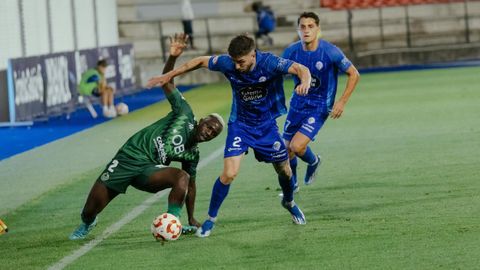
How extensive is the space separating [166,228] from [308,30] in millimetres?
3726

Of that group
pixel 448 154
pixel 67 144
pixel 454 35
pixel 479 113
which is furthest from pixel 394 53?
pixel 448 154

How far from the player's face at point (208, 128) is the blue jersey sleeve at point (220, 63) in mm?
576

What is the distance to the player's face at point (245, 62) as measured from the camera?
34.6 feet

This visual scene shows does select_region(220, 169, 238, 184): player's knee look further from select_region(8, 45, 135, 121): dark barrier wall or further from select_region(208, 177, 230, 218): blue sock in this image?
select_region(8, 45, 135, 121): dark barrier wall

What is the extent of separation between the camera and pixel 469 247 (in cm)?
959

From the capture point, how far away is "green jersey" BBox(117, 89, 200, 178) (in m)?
10.7

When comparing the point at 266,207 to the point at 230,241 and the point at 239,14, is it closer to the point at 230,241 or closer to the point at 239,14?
the point at 230,241

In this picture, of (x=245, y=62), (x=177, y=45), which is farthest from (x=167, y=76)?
(x=245, y=62)

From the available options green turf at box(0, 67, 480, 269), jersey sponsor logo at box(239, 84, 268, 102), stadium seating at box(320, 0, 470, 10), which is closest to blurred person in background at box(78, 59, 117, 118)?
green turf at box(0, 67, 480, 269)

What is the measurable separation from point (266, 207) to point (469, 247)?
3.29 meters

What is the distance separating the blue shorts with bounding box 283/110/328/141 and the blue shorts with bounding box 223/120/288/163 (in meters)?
2.13

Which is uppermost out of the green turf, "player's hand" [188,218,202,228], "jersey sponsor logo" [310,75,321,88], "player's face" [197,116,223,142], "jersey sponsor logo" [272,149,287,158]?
"jersey sponsor logo" [310,75,321,88]

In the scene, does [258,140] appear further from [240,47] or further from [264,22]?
[264,22]

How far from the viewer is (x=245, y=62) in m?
10.6
